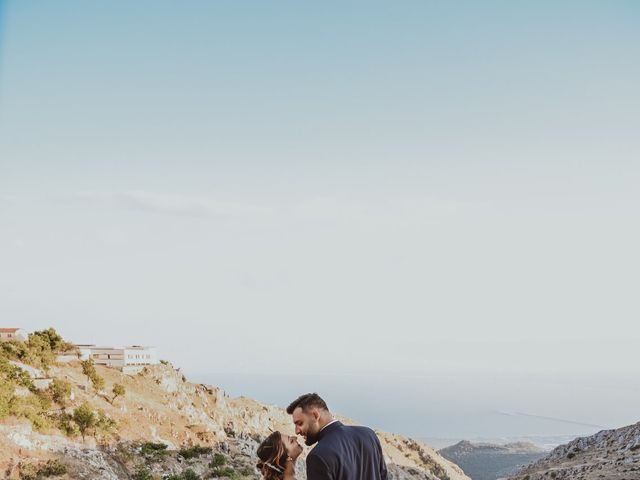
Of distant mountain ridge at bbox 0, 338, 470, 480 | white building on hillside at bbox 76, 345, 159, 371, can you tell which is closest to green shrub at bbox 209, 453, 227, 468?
distant mountain ridge at bbox 0, 338, 470, 480

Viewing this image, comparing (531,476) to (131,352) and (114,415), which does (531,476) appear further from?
(131,352)

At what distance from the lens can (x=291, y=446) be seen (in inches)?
192

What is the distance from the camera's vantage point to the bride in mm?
4777

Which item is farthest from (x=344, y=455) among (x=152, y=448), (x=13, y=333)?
(x=13, y=333)

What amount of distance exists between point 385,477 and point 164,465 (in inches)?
1488

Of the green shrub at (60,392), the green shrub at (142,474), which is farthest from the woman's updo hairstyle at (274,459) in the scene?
the green shrub at (60,392)

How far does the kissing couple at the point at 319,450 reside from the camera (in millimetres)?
4676

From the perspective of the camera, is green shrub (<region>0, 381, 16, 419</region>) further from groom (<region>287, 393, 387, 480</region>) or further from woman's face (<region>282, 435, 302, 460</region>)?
groom (<region>287, 393, 387, 480</region>)

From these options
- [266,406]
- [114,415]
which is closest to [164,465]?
[114,415]

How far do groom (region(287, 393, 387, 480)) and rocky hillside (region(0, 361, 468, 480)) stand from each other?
2872 cm

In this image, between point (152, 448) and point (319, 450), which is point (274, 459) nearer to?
point (319, 450)

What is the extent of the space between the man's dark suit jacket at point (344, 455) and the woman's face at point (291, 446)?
15 centimetres

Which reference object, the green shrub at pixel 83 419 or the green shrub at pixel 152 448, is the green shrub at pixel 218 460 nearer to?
the green shrub at pixel 152 448

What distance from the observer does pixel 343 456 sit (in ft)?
15.5
